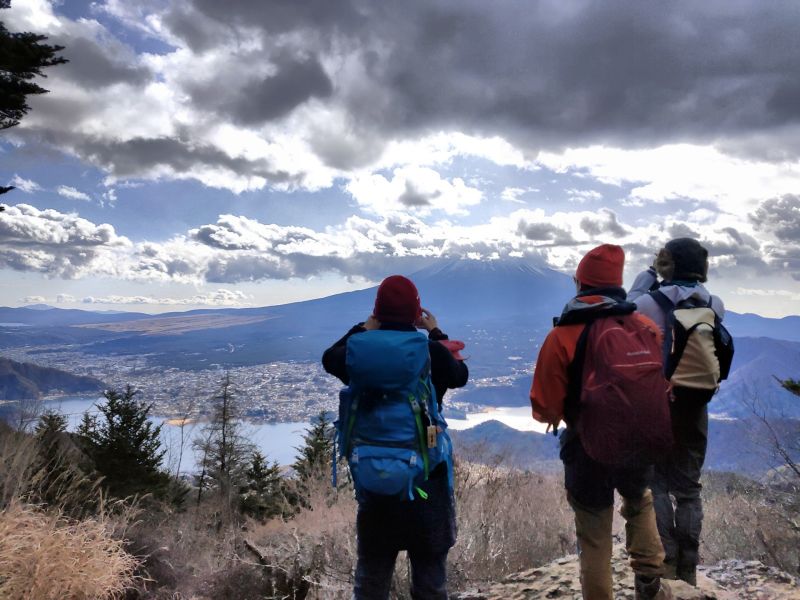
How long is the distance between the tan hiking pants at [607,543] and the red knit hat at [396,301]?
1301 millimetres

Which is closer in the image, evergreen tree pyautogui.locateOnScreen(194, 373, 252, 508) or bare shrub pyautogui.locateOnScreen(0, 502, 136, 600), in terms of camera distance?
bare shrub pyautogui.locateOnScreen(0, 502, 136, 600)

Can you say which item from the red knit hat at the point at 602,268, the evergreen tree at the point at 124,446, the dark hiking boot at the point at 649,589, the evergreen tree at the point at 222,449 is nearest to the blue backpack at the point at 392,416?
the red knit hat at the point at 602,268

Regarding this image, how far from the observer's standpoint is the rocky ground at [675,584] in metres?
3.23

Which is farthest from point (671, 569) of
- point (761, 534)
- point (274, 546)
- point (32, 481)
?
point (32, 481)

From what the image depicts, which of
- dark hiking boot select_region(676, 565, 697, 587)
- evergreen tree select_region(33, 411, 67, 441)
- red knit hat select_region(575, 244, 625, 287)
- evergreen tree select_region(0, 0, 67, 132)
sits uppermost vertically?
evergreen tree select_region(0, 0, 67, 132)

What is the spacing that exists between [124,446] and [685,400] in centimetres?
2125

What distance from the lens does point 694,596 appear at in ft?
9.92

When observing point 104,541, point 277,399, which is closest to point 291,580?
point 104,541

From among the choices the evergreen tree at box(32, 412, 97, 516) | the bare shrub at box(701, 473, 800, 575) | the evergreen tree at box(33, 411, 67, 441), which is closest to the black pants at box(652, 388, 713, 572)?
the bare shrub at box(701, 473, 800, 575)

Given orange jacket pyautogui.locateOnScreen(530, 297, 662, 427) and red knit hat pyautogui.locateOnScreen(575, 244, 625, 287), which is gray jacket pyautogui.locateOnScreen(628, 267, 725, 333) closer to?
red knit hat pyautogui.locateOnScreen(575, 244, 625, 287)

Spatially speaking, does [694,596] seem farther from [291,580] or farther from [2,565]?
[2,565]

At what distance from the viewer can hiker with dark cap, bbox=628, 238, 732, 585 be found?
10.5 feet

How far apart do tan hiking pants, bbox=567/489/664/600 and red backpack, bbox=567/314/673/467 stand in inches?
13.5

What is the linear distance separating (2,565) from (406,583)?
2.70m
